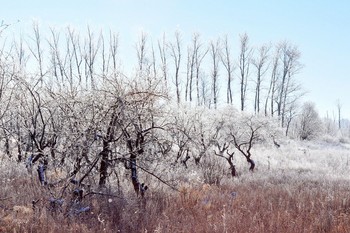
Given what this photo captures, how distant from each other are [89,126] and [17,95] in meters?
2.90

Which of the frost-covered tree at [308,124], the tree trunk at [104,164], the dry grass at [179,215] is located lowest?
the dry grass at [179,215]

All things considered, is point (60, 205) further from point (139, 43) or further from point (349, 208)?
point (139, 43)

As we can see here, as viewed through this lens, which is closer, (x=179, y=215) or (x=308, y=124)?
(x=179, y=215)

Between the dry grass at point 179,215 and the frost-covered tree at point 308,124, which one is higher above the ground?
the frost-covered tree at point 308,124

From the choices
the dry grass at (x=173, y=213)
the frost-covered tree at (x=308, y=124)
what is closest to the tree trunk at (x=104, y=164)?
the dry grass at (x=173, y=213)

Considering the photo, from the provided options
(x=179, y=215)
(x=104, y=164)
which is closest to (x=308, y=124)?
(x=104, y=164)

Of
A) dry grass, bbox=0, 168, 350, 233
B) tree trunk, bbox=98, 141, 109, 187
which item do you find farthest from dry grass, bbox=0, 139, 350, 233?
tree trunk, bbox=98, 141, 109, 187

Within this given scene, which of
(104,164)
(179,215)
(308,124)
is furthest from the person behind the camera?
(308,124)

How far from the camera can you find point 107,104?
6.62 m

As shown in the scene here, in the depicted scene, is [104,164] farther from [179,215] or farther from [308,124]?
[308,124]

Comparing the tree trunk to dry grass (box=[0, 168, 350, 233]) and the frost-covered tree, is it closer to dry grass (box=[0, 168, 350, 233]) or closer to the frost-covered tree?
dry grass (box=[0, 168, 350, 233])

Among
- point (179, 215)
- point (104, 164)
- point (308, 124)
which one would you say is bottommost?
point (179, 215)

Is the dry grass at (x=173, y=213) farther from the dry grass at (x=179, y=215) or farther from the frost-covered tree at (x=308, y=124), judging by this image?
the frost-covered tree at (x=308, y=124)

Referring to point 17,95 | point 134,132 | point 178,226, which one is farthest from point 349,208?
point 17,95
